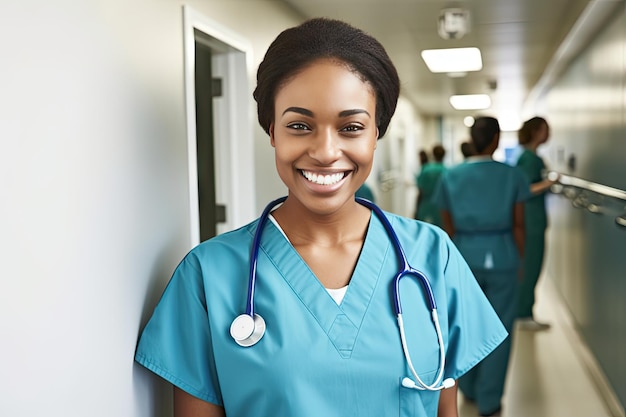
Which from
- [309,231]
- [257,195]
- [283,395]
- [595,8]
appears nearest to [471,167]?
[595,8]

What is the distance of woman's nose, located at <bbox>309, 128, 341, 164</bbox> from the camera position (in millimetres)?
1295

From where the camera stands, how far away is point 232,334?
1305 mm

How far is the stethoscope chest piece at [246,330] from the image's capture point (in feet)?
4.26

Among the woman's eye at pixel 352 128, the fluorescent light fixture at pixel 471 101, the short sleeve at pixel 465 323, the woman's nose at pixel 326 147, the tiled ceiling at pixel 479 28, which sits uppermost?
the tiled ceiling at pixel 479 28

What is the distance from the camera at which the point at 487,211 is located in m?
3.23

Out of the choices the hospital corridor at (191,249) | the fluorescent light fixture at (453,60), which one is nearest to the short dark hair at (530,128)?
the fluorescent light fixture at (453,60)

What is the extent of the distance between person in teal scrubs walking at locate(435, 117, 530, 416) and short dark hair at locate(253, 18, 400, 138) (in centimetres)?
191

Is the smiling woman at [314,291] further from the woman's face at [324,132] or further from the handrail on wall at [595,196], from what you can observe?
the handrail on wall at [595,196]

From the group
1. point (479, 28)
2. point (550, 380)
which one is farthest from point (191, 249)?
point (550, 380)

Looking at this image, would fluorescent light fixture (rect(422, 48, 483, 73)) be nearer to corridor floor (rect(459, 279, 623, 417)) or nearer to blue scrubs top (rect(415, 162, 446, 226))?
blue scrubs top (rect(415, 162, 446, 226))

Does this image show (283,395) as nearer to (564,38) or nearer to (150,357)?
(150,357)

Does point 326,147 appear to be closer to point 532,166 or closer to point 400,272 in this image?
point 400,272

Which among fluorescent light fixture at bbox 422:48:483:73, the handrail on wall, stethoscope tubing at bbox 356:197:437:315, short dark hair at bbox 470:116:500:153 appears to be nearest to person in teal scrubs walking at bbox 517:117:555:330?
the handrail on wall

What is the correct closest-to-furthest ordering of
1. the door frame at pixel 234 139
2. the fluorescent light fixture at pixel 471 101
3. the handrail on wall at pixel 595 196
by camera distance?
the door frame at pixel 234 139
the handrail on wall at pixel 595 196
the fluorescent light fixture at pixel 471 101
